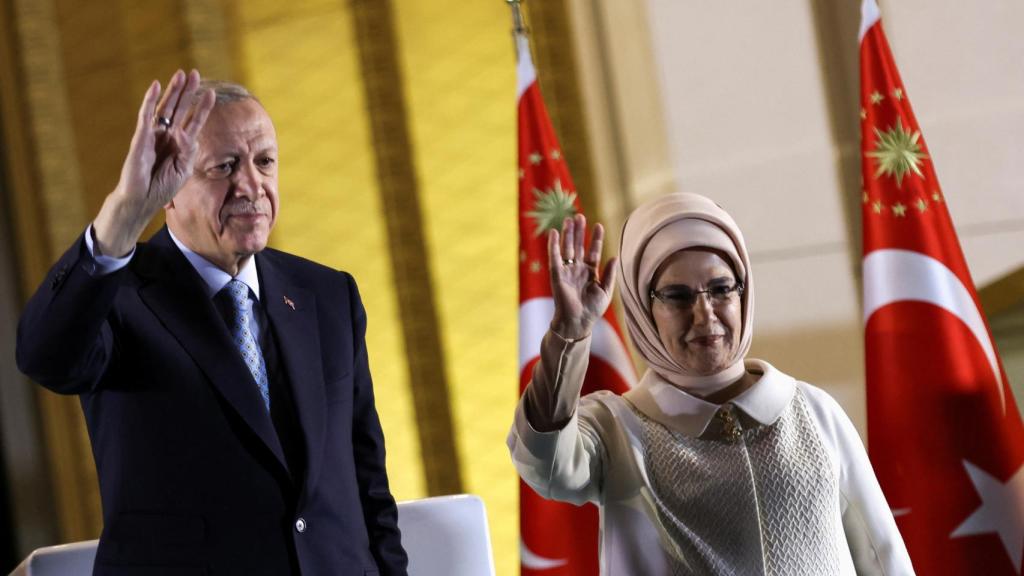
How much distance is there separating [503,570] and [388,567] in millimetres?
2236

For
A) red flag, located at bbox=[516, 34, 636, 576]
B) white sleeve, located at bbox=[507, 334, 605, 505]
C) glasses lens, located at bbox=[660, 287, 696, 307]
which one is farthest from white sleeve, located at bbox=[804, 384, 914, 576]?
red flag, located at bbox=[516, 34, 636, 576]

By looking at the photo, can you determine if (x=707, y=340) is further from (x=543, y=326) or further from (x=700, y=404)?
(x=543, y=326)

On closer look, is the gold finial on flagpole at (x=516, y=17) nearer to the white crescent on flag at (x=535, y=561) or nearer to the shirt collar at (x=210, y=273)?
the white crescent on flag at (x=535, y=561)

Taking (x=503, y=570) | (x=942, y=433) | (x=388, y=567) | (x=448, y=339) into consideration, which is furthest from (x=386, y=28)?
(x=388, y=567)

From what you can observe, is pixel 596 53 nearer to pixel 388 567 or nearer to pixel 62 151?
pixel 62 151

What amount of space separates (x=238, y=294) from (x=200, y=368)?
15 centimetres

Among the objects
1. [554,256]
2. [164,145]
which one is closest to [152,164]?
[164,145]

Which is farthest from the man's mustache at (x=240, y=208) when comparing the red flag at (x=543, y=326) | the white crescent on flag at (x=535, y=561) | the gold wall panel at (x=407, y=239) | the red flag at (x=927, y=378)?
the gold wall panel at (x=407, y=239)

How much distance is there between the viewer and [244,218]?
1757 mm

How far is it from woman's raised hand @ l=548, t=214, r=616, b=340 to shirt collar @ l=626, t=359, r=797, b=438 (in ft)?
1.01

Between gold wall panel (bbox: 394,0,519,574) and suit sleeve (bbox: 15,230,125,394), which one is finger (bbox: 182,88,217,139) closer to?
suit sleeve (bbox: 15,230,125,394)

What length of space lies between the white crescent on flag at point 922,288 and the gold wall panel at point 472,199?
1.53 meters

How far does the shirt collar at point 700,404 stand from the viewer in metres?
2.01

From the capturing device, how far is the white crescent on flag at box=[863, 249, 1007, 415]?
9.66ft
